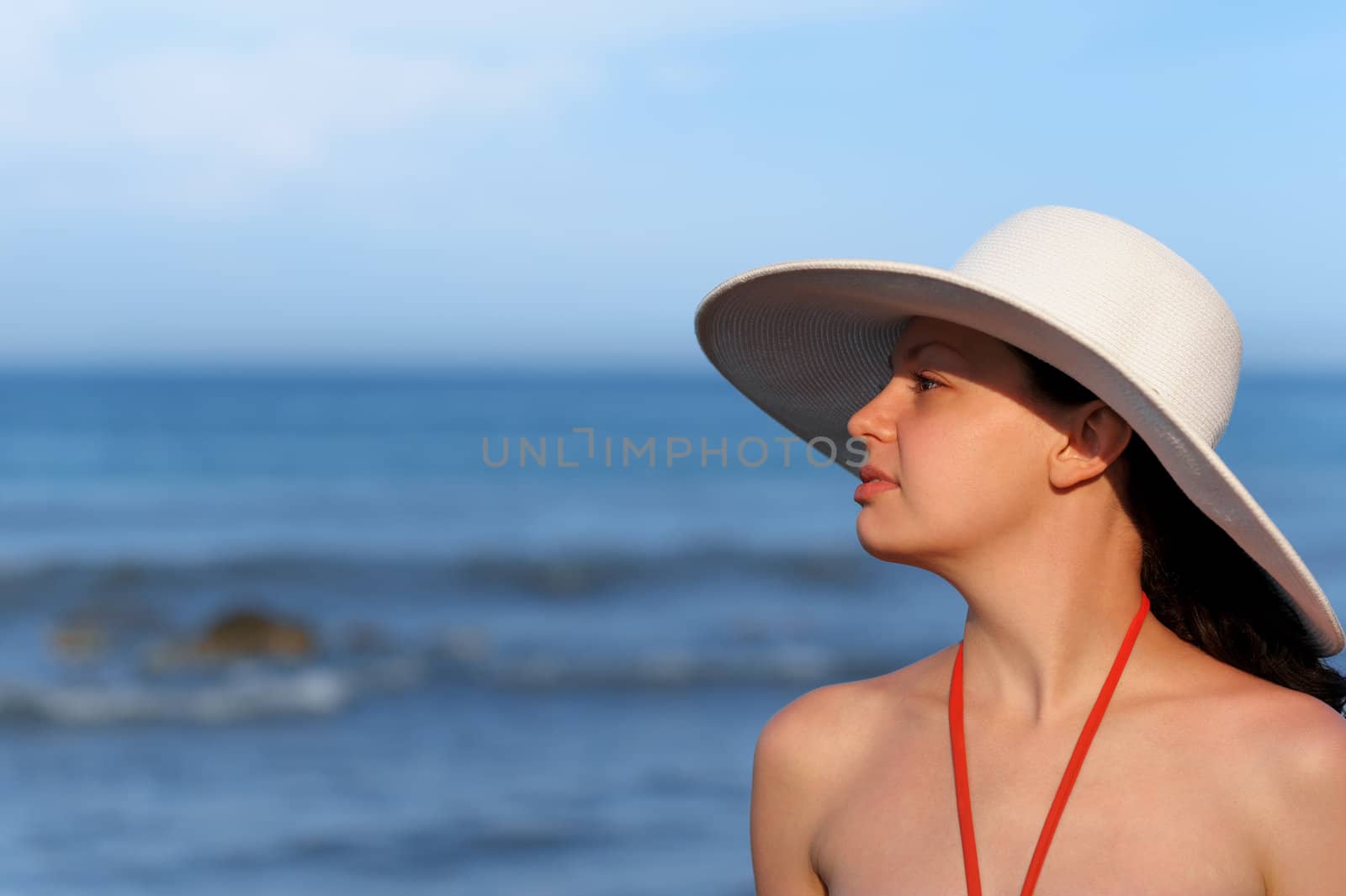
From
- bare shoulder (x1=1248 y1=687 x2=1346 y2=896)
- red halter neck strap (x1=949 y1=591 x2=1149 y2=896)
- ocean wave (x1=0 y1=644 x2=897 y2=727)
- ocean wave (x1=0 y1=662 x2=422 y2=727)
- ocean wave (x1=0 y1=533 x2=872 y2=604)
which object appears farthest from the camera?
ocean wave (x1=0 y1=533 x2=872 y2=604)

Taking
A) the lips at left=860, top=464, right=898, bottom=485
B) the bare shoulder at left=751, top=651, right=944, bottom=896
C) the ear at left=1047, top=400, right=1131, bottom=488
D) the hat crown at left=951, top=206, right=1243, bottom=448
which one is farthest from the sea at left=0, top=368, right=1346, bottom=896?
the hat crown at left=951, top=206, right=1243, bottom=448

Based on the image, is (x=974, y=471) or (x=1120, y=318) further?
(x=974, y=471)

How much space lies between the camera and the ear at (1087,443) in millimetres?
1959

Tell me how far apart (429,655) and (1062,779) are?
907cm

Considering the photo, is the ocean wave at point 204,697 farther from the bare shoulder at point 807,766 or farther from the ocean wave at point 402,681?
the bare shoulder at point 807,766

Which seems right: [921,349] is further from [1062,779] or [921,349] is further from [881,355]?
[1062,779]

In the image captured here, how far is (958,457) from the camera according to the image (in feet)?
6.39

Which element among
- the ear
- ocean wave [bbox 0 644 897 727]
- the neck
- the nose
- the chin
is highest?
ocean wave [bbox 0 644 897 727]

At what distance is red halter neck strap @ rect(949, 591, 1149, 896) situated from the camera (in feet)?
6.13

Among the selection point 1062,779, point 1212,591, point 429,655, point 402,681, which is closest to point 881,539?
point 1062,779

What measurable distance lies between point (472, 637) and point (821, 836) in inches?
364

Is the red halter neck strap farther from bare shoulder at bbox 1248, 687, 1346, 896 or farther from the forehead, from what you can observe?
the forehead

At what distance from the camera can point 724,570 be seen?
14.4 m

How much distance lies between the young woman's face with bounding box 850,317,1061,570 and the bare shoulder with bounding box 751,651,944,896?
32 centimetres
